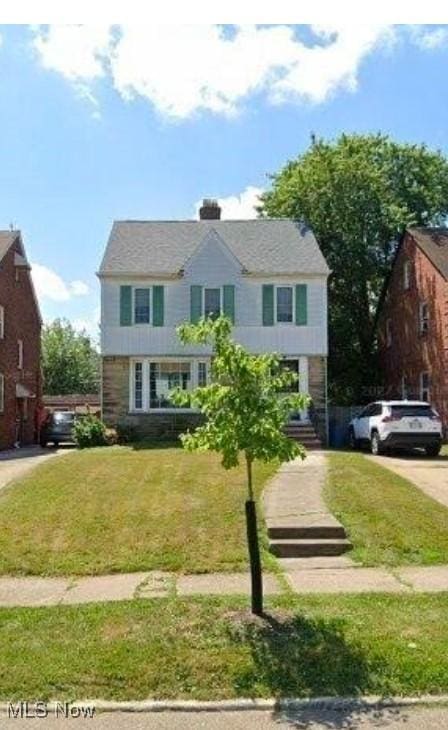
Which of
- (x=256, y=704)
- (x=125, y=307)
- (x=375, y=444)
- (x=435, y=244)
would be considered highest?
(x=435, y=244)

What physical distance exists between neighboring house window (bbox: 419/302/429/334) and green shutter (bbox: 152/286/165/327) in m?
10.4

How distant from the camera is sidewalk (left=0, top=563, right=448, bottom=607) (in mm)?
7793

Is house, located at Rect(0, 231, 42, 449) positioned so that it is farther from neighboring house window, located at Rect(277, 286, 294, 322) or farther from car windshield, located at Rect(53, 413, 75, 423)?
neighboring house window, located at Rect(277, 286, 294, 322)

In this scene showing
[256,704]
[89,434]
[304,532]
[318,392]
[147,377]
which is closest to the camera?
[256,704]

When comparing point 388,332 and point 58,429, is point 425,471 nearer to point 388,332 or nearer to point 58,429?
point 58,429

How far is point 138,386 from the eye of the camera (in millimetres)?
26938

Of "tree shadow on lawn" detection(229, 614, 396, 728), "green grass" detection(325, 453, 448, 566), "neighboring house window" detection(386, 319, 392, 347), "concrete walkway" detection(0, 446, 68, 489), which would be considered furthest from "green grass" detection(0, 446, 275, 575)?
"neighboring house window" detection(386, 319, 392, 347)

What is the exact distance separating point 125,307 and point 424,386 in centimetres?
1200

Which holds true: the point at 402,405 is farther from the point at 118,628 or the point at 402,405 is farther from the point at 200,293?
the point at 118,628

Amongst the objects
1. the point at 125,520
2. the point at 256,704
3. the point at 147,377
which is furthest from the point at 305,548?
the point at 147,377

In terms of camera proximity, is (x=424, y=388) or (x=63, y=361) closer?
(x=424, y=388)

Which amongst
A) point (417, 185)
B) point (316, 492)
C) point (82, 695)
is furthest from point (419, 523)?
point (417, 185)

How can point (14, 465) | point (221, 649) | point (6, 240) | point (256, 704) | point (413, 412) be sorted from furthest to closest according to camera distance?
point (6, 240)
point (413, 412)
point (14, 465)
point (221, 649)
point (256, 704)

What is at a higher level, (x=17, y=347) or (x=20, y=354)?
(x=17, y=347)
